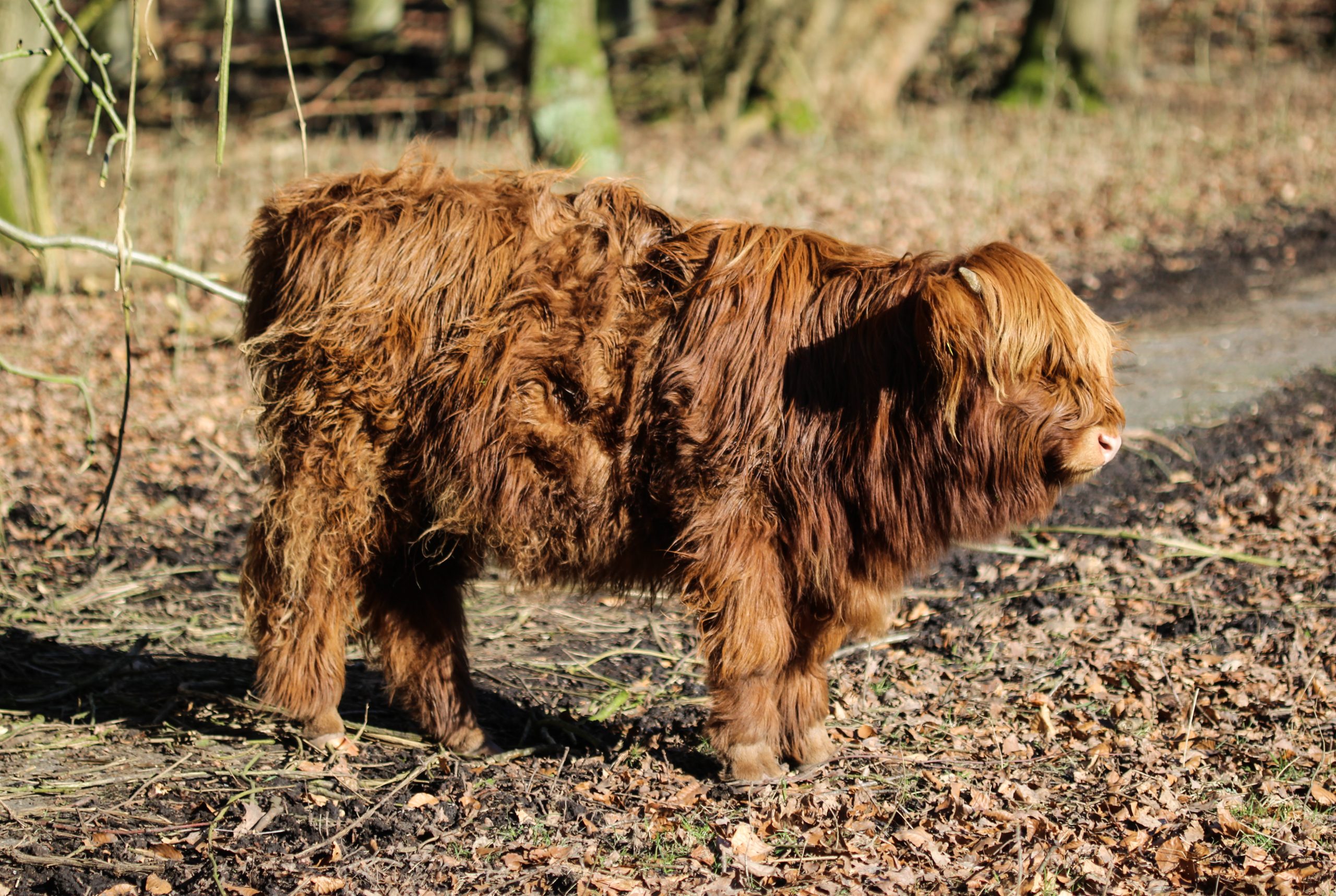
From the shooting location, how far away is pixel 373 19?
78.4 ft

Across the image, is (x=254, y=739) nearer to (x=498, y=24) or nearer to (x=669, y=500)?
(x=669, y=500)

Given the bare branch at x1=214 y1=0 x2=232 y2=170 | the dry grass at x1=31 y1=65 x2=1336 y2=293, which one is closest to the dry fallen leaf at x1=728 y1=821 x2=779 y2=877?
the bare branch at x1=214 y1=0 x2=232 y2=170

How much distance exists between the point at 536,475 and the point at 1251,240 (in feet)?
32.6

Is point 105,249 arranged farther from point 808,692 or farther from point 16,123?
point 16,123

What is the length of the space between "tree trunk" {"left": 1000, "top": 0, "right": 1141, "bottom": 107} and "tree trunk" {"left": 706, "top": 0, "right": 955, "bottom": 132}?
1.47 m

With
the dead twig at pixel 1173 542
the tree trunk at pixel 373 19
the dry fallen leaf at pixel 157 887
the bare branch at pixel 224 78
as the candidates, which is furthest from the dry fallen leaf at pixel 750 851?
the tree trunk at pixel 373 19

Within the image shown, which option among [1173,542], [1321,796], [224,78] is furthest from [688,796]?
[1173,542]

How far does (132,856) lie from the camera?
354cm

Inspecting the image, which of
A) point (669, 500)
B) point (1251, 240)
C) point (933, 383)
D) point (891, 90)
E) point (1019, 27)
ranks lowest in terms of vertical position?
point (669, 500)

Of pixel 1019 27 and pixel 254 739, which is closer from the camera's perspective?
pixel 254 739

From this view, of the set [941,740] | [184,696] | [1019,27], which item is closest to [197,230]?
[184,696]

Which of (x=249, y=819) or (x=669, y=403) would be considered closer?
(x=669, y=403)

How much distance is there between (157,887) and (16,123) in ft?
21.0

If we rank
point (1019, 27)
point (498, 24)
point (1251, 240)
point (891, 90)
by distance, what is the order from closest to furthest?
point (1251, 240), point (891, 90), point (498, 24), point (1019, 27)
